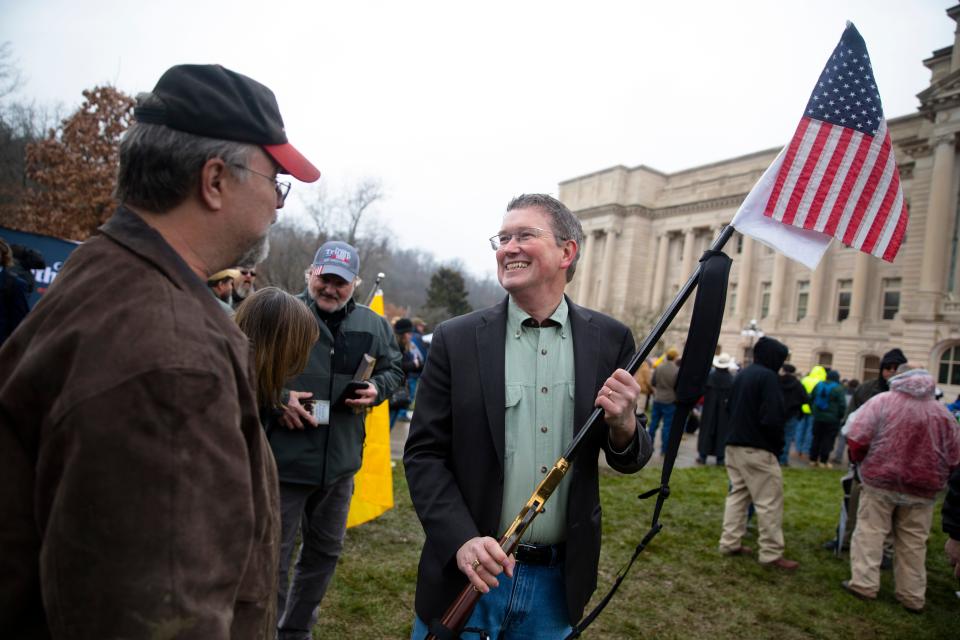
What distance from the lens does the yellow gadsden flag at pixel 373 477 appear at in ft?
18.6

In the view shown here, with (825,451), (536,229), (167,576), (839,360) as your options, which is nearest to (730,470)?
(536,229)

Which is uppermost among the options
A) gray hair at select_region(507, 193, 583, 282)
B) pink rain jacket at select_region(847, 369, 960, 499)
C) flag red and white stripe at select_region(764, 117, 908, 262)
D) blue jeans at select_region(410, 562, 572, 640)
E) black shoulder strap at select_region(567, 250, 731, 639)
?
flag red and white stripe at select_region(764, 117, 908, 262)

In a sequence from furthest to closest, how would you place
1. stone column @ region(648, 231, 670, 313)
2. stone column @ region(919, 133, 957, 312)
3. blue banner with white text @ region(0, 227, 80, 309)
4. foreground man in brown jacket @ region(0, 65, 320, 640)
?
stone column @ region(648, 231, 670, 313) < stone column @ region(919, 133, 957, 312) < blue banner with white text @ region(0, 227, 80, 309) < foreground man in brown jacket @ region(0, 65, 320, 640)

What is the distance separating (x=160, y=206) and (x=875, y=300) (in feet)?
160

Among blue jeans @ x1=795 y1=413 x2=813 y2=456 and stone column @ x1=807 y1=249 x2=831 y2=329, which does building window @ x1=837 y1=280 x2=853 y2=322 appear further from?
blue jeans @ x1=795 y1=413 x2=813 y2=456

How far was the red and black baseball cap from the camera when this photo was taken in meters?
1.34

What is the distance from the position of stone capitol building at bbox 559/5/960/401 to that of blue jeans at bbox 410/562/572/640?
20281 millimetres

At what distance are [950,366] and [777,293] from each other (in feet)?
54.8

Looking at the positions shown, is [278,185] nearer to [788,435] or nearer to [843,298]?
[788,435]

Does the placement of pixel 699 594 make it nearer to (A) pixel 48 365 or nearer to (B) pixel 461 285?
(A) pixel 48 365

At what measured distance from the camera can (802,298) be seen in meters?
45.2

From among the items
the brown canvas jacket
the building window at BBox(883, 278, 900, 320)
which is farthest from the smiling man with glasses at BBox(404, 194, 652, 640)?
the building window at BBox(883, 278, 900, 320)

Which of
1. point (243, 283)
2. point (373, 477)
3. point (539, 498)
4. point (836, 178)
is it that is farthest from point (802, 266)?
point (539, 498)

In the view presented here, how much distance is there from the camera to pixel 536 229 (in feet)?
8.22
